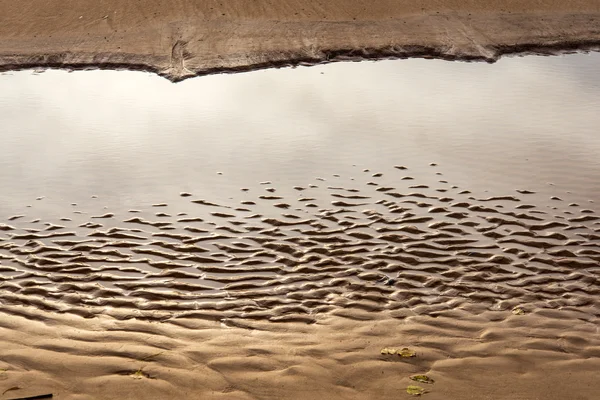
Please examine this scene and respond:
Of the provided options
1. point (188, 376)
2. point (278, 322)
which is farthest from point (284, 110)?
point (188, 376)

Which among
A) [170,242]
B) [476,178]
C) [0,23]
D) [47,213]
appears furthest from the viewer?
[0,23]

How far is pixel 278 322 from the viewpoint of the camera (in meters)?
5.21

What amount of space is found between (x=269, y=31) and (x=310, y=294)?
22.4 feet

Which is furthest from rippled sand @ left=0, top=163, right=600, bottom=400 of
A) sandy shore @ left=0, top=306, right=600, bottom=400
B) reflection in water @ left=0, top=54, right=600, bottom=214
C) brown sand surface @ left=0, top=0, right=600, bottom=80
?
brown sand surface @ left=0, top=0, right=600, bottom=80

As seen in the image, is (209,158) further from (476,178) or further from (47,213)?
(476,178)

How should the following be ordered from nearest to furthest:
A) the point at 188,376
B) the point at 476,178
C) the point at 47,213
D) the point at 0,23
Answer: the point at 188,376
the point at 47,213
the point at 476,178
the point at 0,23

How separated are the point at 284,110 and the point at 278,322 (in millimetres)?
4193

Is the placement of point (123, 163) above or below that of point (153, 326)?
above

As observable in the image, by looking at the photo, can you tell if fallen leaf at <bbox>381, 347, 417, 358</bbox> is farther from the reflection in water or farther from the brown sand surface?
the brown sand surface

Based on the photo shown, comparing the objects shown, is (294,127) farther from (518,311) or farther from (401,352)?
(401,352)

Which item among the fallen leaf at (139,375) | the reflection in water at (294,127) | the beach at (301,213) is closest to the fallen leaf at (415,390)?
the beach at (301,213)

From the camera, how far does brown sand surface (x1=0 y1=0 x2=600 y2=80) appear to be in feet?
35.1

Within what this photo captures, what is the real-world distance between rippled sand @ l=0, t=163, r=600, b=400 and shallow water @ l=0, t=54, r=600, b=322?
0.08 feet

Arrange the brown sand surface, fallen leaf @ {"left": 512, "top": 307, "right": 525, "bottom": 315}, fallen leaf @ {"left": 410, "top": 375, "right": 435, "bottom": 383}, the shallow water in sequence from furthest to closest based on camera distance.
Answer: the brown sand surface
the shallow water
fallen leaf @ {"left": 512, "top": 307, "right": 525, "bottom": 315}
fallen leaf @ {"left": 410, "top": 375, "right": 435, "bottom": 383}
